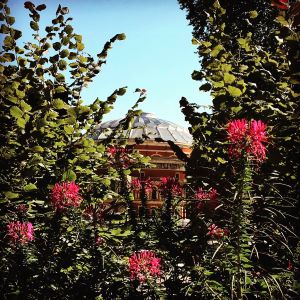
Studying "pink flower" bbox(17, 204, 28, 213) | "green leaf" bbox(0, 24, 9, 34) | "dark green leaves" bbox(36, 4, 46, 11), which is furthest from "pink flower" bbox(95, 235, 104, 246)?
"dark green leaves" bbox(36, 4, 46, 11)

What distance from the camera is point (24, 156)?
1.99 metres

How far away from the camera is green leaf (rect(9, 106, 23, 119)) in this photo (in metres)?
Answer: 1.90

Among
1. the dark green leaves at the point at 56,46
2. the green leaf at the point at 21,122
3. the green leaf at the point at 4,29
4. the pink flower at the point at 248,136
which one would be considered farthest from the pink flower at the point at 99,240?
the green leaf at the point at 4,29

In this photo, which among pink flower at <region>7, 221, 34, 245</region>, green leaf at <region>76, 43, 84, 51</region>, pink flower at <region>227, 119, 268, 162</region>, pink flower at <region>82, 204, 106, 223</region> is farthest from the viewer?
green leaf at <region>76, 43, 84, 51</region>

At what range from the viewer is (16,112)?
1918 millimetres

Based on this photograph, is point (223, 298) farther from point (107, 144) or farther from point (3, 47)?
point (3, 47)

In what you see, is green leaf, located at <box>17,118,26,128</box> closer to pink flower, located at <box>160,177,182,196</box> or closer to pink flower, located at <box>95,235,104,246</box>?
pink flower, located at <box>95,235,104,246</box>

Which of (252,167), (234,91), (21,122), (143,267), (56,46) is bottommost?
(143,267)

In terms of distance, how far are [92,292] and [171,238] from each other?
23.1 inches

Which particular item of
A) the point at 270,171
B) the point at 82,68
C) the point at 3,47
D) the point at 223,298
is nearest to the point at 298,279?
the point at 223,298

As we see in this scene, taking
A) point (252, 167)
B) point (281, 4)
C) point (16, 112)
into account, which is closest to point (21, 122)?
point (16, 112)

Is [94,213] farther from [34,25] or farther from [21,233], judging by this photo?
[34,25]

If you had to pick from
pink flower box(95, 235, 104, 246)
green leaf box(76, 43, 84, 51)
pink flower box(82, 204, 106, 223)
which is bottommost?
pink flower box(95, 235, 104, 246)

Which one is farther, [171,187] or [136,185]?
[136,185]
